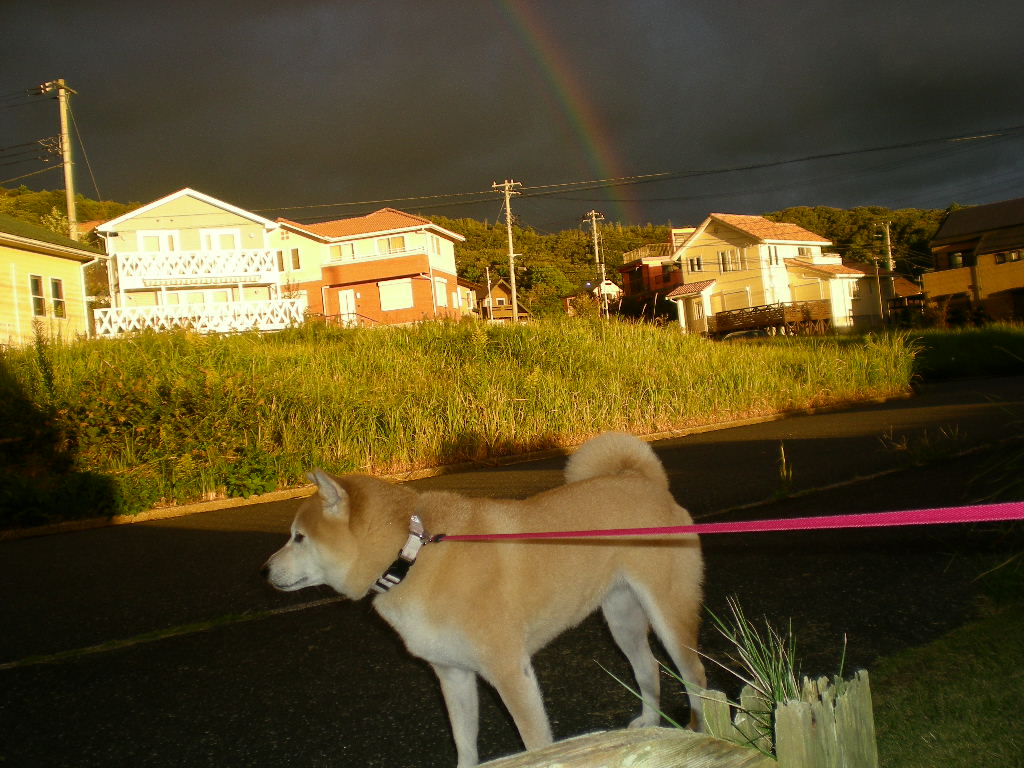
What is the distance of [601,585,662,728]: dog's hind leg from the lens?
3.71 meters

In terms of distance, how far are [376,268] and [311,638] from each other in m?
50.3

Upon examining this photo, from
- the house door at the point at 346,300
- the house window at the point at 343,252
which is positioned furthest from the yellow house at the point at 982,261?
the house window at the point at 343,252

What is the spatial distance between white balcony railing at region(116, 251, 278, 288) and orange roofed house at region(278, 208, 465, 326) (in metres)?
8.63

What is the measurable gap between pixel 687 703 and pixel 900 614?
4.83 ft

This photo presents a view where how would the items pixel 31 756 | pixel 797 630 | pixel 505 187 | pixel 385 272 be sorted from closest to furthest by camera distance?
pixel 31 756 < pixel 797 630 < pixel 505 187 < pixel 385 272

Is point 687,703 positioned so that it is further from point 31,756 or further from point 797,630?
point 31,756

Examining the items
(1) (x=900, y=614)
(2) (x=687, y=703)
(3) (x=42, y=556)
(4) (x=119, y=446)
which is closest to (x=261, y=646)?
(2) (x=687, y=703)

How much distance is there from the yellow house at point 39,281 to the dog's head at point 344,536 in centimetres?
2551

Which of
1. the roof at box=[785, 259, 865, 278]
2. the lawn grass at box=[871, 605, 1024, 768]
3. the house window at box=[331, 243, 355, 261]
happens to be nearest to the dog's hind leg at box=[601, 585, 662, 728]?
the lawn grass at box=[871, 605, 1024, 768]

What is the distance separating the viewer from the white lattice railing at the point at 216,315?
111 ft

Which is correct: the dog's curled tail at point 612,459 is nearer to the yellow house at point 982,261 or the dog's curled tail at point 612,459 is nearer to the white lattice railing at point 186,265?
the white lattice railing at point 186,265

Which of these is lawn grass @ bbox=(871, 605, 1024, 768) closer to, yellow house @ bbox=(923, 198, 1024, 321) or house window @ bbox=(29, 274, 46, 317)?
house window @ bbox=(29, 274, 46, 317)

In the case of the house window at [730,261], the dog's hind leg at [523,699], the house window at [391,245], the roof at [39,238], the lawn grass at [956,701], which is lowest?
the lawn grass at [956,701]

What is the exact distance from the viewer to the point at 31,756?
12.1ft
